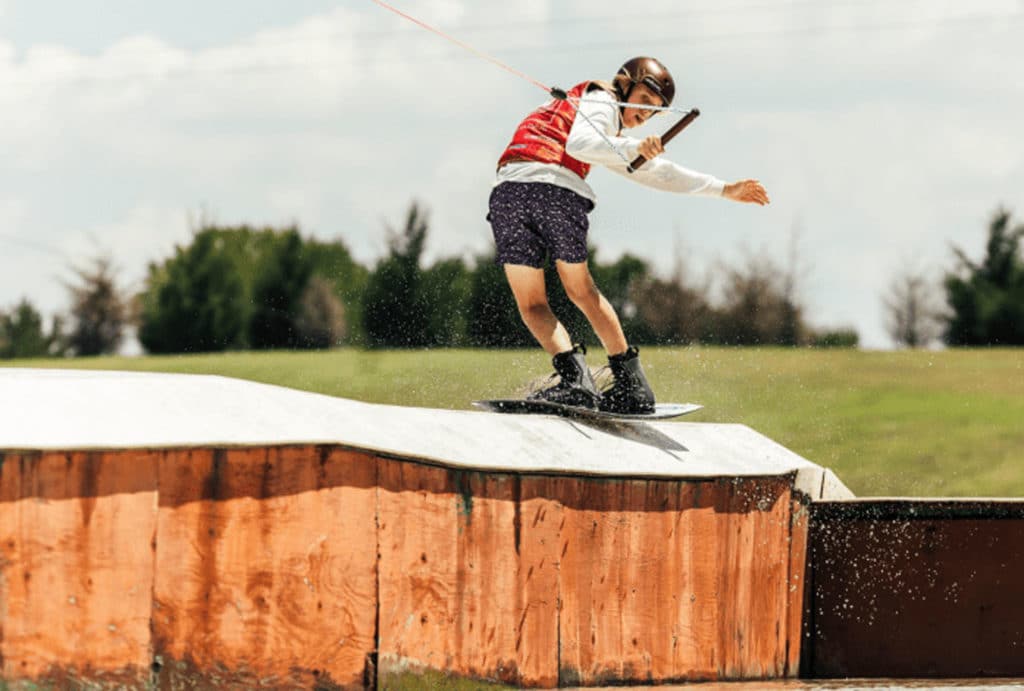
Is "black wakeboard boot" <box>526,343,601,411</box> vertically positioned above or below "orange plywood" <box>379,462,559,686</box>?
above

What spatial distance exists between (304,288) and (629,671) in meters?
49.4

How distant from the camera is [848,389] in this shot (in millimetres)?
30156

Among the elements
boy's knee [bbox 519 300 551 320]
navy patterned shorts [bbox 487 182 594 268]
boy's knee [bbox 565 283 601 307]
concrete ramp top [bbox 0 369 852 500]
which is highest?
navy patterned shorts [bbox 487 182 594 268]

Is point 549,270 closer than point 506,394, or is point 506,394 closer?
point 506,394

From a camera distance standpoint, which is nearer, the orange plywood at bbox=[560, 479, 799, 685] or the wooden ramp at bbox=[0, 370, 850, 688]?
the wooden ramp at bbox=[0, 370, 850, 688]

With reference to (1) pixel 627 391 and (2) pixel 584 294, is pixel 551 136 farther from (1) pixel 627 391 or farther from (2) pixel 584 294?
(1) pixel 627 391

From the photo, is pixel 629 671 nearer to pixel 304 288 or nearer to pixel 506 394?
pixel 506 394

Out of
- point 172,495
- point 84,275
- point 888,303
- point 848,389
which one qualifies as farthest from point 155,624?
point 84,275

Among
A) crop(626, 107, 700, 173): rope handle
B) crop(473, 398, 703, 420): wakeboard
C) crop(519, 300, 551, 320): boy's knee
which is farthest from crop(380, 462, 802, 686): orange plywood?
crop(626, 107, 700, 173): rope handle

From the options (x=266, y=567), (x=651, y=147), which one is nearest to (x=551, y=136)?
(x=651, y=147)

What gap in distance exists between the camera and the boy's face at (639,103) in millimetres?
7363

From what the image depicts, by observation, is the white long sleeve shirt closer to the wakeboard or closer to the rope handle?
the rope handle

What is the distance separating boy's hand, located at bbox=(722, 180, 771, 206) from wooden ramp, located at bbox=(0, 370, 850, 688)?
1.32m

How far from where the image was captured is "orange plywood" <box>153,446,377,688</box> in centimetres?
528
